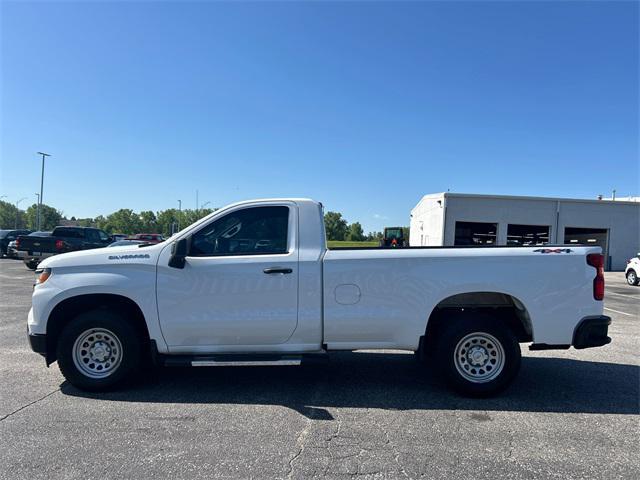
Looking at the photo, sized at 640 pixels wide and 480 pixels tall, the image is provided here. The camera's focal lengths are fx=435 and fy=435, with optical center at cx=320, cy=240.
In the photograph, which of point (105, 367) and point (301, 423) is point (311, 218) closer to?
point (301, 423)

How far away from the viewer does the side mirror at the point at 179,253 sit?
4.46 m

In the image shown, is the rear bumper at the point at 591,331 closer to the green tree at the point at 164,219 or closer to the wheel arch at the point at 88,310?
the wheel arch at the point at 88,310

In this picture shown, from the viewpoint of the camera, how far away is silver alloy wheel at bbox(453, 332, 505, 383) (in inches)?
180

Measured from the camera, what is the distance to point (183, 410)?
4.20 m

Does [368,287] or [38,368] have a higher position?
[368,287]

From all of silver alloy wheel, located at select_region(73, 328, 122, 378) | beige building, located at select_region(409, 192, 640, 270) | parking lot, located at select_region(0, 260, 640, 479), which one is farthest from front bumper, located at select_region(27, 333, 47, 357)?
beige building, located at select_region(409, 192, 640, 270)

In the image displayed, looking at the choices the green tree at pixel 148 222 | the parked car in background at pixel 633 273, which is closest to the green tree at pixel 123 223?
the green tree at pixel 148 222

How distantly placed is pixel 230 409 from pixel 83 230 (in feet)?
59.2

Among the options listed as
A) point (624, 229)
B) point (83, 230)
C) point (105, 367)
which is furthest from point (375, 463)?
point (624, 229)

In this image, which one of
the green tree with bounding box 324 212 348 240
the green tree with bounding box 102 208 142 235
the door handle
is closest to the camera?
the door handle

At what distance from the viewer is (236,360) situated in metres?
4.40

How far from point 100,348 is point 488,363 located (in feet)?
13.5

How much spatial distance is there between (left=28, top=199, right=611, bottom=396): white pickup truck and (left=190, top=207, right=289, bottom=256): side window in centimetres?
8

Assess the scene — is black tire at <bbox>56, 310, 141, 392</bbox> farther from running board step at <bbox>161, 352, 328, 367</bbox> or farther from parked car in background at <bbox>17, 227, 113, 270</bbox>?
parked car in background at <bbox>17, 227, 113, 270</bbox>
